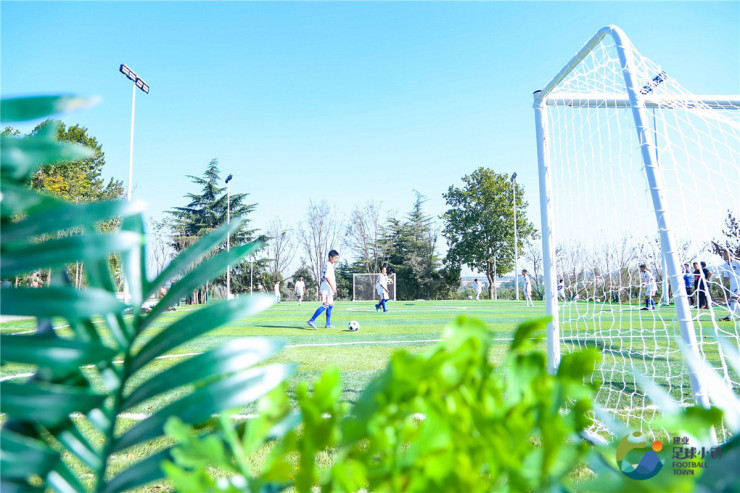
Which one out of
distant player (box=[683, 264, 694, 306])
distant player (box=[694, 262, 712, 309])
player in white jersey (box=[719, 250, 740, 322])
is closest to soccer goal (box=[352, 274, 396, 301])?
distant player (box=[683, 264, 694, 306])

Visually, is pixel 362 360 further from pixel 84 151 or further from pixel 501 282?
pixel 501 282

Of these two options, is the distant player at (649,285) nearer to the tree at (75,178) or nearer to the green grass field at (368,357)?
the green grass field at (368,357)

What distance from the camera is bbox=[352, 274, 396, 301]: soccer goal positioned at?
1383 inches

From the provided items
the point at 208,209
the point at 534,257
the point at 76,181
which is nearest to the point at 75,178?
the point at 76,181

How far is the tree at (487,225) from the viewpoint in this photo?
39.1 metres

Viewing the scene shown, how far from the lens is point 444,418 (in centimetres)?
38

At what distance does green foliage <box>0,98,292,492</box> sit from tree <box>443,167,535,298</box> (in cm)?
4003

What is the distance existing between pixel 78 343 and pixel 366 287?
35268mm

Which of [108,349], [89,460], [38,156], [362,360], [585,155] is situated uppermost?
[585,155]

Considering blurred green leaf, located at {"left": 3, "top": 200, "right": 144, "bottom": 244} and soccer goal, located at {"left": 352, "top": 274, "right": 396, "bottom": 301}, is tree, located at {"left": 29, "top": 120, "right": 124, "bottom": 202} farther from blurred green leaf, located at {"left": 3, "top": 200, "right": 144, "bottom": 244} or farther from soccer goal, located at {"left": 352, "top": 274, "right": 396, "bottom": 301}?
blurred green leaf, located at {"left": 3, "top": 200, "right": 144, "bottom": 244}

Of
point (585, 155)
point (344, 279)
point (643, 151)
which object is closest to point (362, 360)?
point (585, 155)

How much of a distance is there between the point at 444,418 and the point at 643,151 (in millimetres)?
3117

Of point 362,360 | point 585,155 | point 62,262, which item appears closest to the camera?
point 62,262

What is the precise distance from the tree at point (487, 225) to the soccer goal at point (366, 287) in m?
8.80
